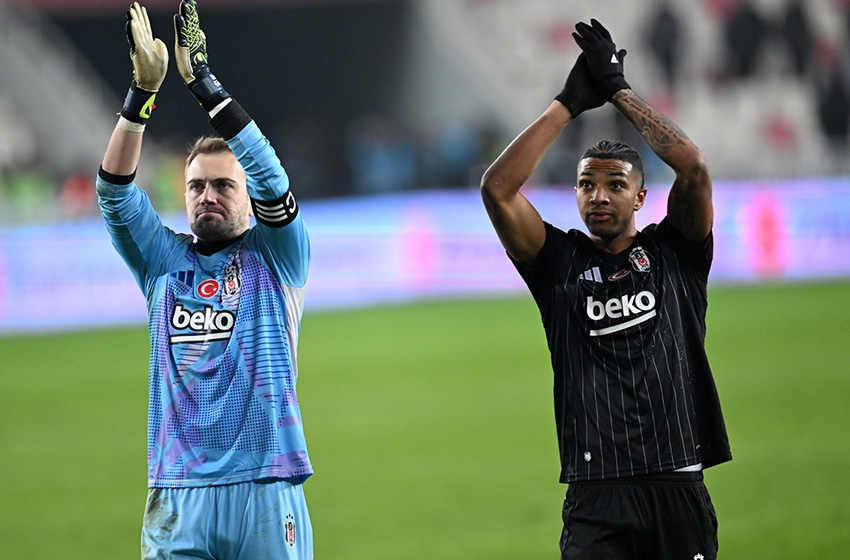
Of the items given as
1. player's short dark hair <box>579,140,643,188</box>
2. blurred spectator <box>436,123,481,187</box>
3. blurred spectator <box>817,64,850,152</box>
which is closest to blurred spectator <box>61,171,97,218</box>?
blurred spectator <box>436,123,481,187</box>

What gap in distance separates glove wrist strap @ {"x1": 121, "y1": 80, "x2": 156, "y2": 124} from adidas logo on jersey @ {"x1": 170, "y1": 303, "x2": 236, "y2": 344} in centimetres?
76

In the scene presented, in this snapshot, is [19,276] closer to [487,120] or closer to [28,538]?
[28,538]

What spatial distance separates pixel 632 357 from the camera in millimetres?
4387

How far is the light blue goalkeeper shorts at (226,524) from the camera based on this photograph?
423 centimetres

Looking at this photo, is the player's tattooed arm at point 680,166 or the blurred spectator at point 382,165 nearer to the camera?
the player's tattooed arm at point 680,166

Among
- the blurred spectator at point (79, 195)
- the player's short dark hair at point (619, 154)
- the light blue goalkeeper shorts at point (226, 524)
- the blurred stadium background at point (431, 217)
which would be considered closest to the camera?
the light blue goalkeeper shorts at point (226, 524)

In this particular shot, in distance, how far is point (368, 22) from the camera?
3006 cm

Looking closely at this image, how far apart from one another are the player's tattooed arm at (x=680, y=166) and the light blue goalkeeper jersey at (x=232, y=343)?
1.36m

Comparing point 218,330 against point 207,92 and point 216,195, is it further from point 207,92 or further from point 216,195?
point 207,92

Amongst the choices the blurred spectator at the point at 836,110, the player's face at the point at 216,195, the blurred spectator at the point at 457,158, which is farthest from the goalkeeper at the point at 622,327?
the blurred spectator at the point at 836,110

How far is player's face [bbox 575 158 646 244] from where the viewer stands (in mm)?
4523

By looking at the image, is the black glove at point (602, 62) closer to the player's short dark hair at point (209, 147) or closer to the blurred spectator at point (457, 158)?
the player's short dark hair at point (209, 147)

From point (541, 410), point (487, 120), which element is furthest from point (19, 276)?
point (487, 120)

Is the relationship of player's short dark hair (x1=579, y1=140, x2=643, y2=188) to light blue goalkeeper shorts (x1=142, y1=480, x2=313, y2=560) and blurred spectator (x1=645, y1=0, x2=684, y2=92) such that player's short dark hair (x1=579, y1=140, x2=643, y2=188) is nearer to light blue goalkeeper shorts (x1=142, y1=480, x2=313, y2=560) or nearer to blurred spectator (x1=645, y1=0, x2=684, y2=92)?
light blue goalkeeper shorts (x1=142, y1=480, x2=313, y2=560)
